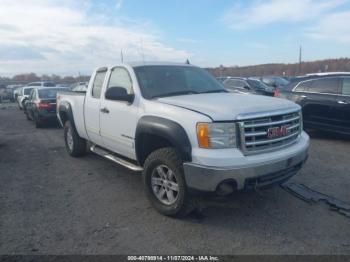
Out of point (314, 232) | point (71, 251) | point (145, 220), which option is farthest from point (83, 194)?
point (314, 232)

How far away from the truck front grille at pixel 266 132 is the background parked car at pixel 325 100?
14.4ft

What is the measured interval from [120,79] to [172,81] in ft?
2.80

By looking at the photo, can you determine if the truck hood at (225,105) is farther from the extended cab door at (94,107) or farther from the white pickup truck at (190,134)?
the extended cab door at (94,107)

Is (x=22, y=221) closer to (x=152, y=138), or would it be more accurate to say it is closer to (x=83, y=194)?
(x=83, y=194)

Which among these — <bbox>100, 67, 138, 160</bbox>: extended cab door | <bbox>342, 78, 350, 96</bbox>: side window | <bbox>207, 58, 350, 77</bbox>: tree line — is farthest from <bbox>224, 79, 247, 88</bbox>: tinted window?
<bbox>207, 58, 350, 77</bbox>: tree line

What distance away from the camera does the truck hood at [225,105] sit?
3.69 m

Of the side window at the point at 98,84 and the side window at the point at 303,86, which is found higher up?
the side window at the point at 98,84

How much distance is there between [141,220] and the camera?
13.6 feet

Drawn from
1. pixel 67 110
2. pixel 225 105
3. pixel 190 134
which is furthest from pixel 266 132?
pixel 67 110

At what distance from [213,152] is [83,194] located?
245 centimetres

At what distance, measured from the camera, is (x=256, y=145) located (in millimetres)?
3773

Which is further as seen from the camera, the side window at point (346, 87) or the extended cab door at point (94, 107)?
the side window at point (346, 87)

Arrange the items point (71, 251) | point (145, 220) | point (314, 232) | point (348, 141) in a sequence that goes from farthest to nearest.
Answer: point (348, 141) → point (145, 220) → point (314, 232) → point (71, 251)

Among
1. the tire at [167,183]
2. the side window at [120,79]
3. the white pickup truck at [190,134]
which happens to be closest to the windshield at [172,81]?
the white pickup truck at [190,134]
